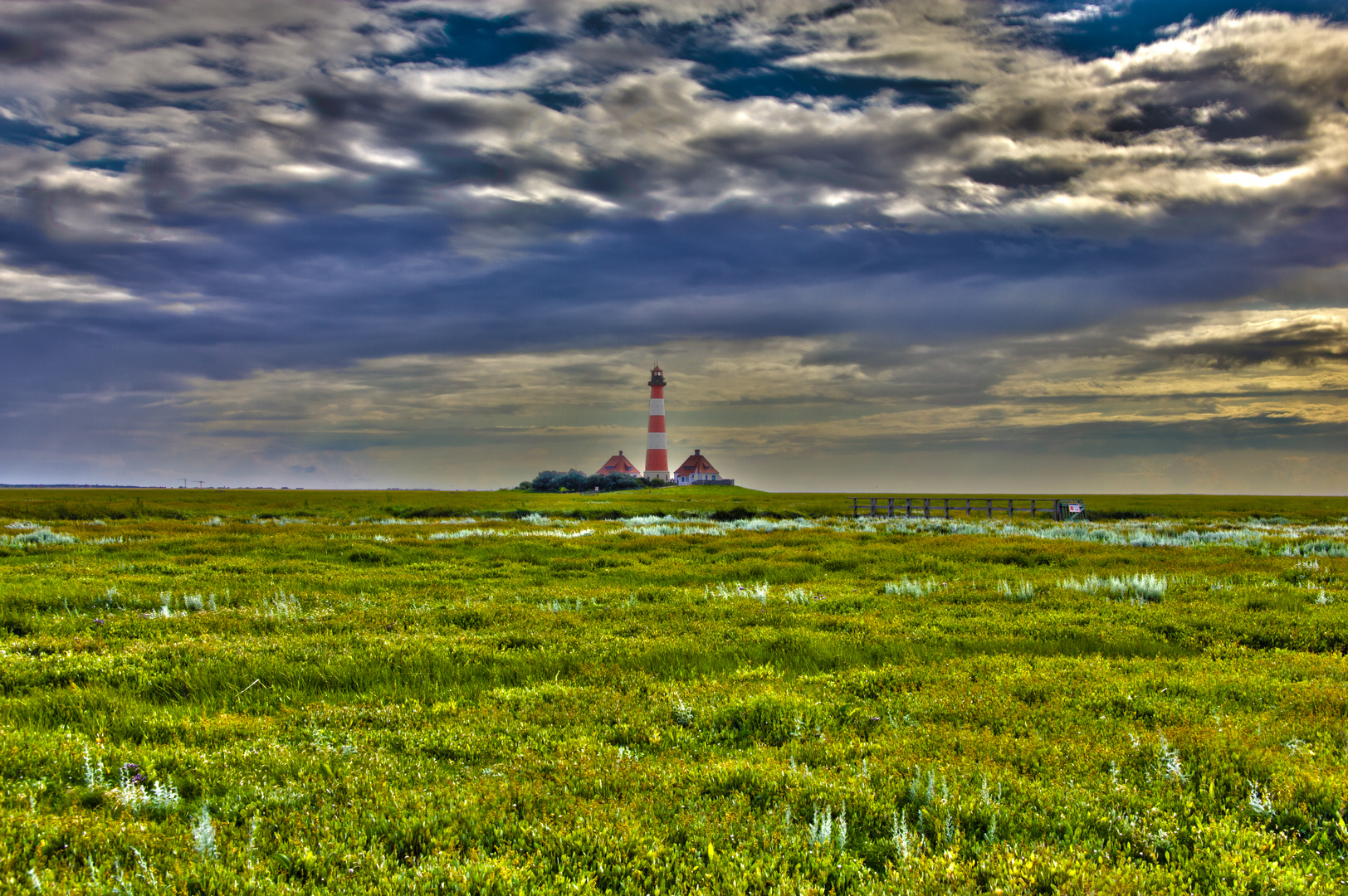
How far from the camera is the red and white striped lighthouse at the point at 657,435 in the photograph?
172125 mm

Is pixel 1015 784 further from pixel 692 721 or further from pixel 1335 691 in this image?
pixel 1335 691

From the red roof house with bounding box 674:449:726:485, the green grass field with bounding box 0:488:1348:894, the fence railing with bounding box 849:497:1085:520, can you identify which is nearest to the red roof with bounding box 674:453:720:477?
the red roof house with bounding box 674:449:726:485

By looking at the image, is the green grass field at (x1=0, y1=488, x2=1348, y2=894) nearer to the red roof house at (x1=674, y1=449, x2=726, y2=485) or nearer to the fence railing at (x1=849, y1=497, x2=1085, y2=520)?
the fence railing at (x1=849, y1=497, x2=1085, y2=520)

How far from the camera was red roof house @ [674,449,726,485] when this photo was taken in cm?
18162

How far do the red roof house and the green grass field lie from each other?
164 metres

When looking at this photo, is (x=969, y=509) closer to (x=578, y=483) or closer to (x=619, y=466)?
(x=578, y=483)

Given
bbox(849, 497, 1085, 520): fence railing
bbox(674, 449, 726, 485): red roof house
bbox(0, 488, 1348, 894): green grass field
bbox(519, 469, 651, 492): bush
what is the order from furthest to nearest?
bbox(674, 449, 726, 485): red roof house → bbox(519, 469, 651, 492): bush → bbox(849, 497, 1085, 520): fence railing → bbox(0, 488, 1348, 894): green grass field

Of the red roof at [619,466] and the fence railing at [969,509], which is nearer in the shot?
the fence railing at [969,509]

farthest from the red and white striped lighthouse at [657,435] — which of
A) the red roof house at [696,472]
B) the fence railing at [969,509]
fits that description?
the fence railing at [969,509]

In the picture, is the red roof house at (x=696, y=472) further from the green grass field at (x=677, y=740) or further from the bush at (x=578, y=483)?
the green grass field at (x=677, y=740)

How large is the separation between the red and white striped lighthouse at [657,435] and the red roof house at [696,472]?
289 inches

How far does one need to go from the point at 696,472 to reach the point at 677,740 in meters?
178

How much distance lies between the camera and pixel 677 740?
7.31 meters

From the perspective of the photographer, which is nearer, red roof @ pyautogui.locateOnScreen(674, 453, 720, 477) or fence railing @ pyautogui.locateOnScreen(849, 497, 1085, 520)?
fence railing @ pyautogui.locateOnScreen(849, 497, 1085, 520)
